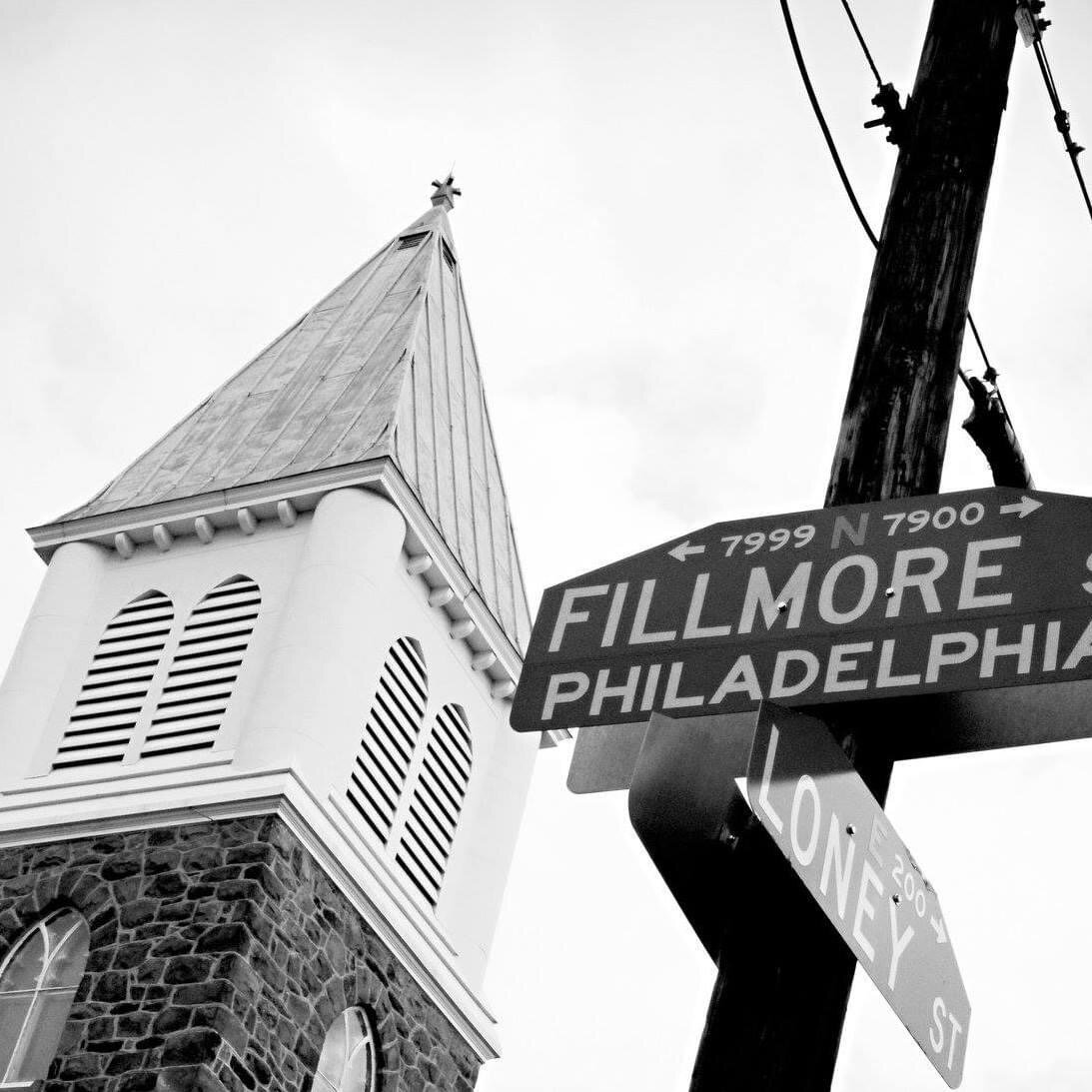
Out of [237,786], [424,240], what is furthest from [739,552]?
[424,240]

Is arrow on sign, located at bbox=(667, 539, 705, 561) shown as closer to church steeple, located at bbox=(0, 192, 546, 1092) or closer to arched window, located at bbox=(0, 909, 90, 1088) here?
church steeple, located at bbox=(0, 192, 546, 1092)

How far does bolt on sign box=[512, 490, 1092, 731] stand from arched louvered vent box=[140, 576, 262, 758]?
12898mm

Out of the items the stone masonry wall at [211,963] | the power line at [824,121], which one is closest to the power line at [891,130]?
the power line at [824,121]

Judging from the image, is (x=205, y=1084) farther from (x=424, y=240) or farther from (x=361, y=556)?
(x=424, y=240)

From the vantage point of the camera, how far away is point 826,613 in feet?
15.2

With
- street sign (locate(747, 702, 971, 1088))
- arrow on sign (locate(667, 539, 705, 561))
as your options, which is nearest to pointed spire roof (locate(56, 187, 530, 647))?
arrow on sign (locate(667, 539, 705, 561))

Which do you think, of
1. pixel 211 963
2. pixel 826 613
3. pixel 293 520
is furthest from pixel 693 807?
pixel 293 520

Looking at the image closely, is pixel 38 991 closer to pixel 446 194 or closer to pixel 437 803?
pixel 437 803

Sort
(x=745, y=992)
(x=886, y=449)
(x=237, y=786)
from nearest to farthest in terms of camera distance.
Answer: (x=745, y=992), (x=886, y=449), (x=237, y=786)

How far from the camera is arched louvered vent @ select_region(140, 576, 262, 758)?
17.5 metres

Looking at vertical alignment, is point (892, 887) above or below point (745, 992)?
above

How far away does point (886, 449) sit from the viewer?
5.34 metres

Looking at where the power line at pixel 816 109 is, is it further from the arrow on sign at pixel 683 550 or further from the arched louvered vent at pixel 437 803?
the arched louvered vent at pixel 437 803

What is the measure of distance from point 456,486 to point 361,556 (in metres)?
2.93
